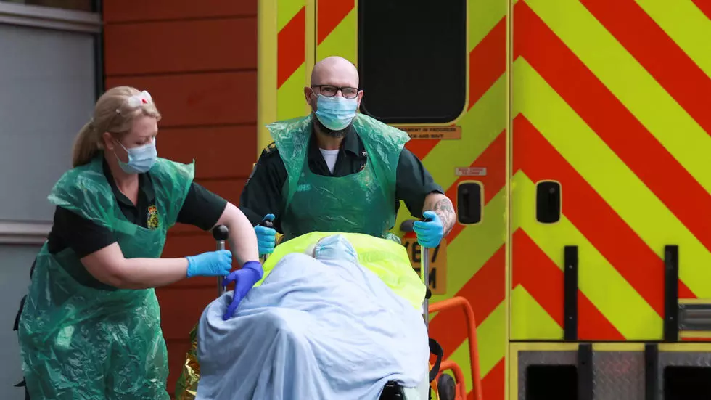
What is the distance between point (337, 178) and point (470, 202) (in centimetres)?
68

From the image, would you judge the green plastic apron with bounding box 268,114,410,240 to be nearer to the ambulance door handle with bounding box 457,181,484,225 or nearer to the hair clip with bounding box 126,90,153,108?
the ambulance door handle with bounding box 457,181,484,225

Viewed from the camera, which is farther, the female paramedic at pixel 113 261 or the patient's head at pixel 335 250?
the patient's head at pixel 335 250

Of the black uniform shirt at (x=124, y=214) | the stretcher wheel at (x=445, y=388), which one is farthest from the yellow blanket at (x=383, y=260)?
the stretcher wheel at (x=445, y=388)

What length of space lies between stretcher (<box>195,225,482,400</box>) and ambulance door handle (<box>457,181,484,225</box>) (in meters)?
0.36

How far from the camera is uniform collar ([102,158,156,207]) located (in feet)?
11.1

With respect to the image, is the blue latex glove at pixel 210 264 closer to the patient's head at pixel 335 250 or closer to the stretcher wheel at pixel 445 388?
the patient's head at pixel 335 250

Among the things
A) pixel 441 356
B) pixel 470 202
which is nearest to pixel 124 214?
pixel 441 356

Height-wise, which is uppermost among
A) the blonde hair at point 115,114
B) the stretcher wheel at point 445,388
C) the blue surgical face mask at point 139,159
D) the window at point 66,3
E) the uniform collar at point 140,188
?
the window at point 66,3

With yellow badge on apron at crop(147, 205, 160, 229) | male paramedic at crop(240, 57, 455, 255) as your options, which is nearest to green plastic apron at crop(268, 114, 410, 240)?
male paramedic at crop(240, 57, 455, 255)

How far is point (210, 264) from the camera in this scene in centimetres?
333

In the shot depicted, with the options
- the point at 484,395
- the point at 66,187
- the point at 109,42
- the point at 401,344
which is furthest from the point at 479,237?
the point at 109,42

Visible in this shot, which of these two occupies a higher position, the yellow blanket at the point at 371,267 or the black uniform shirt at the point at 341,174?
the black uniform shirt at the point at 341,174

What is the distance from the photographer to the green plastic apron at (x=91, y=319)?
3.37m

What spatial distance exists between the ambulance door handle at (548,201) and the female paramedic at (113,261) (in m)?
1.42
